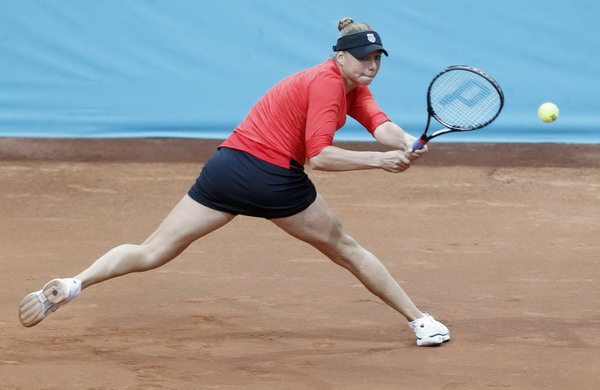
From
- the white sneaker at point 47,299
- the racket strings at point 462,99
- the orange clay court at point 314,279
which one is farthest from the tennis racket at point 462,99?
the white sneaker at point 47,299

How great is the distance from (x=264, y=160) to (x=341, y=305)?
1326mm

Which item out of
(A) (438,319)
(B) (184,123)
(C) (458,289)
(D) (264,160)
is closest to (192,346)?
(D) (264,160)

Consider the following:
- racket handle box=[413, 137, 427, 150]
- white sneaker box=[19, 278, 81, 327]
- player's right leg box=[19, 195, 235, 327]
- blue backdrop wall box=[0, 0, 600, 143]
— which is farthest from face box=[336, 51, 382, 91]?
blue backdrop wall box=[0, 0, 600, 143]

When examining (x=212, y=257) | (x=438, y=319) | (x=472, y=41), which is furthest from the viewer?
(x=472, y=41)

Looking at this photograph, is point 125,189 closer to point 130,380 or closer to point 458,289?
point 458,289

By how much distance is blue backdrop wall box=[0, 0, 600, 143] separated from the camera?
30.9 feet

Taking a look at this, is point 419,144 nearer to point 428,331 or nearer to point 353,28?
point 353,28

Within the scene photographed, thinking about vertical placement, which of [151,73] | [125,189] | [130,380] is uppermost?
[151,73]

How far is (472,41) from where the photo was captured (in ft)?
31.0

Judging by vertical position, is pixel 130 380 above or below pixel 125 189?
below

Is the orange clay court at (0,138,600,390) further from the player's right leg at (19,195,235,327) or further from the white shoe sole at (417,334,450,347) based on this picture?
the player's right leg at (19,195,235,327)

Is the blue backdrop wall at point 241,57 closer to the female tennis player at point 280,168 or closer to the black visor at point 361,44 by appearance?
the female tennis player at point 280,168

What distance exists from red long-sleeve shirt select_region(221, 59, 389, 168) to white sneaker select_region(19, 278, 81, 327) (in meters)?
0.90

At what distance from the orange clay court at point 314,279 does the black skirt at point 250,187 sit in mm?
676
